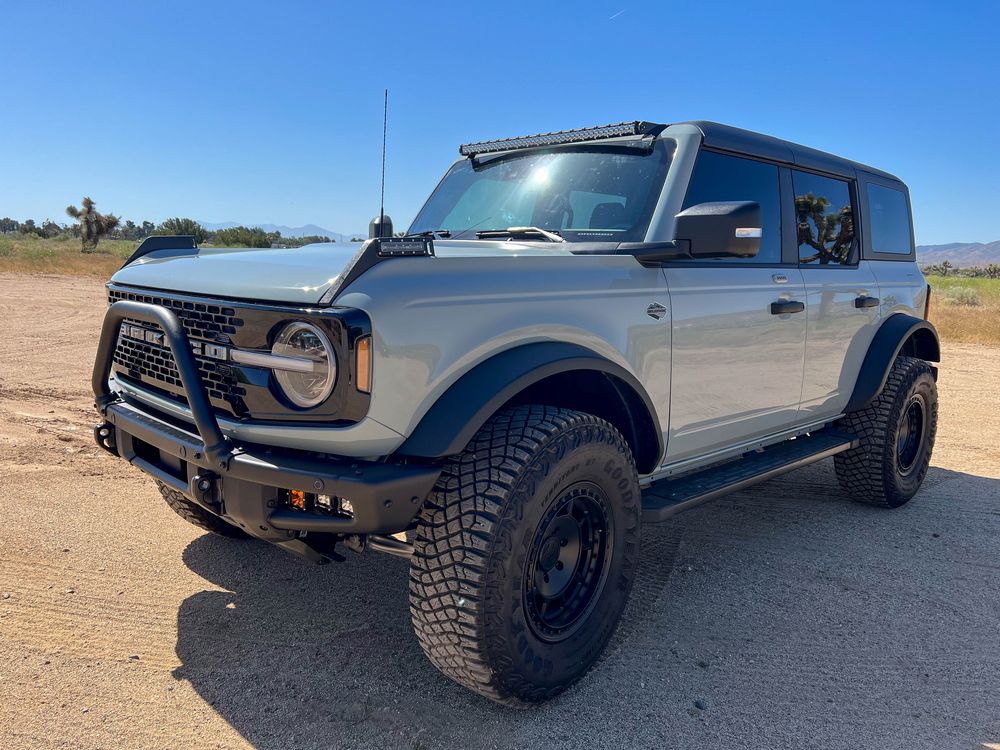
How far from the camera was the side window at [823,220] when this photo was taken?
424cm

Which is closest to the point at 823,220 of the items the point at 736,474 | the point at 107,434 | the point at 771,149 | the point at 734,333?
the point at 771,149

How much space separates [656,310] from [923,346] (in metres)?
3.26

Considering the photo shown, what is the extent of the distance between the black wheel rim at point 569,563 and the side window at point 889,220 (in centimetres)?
323

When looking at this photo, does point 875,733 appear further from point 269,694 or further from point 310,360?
point 310,360

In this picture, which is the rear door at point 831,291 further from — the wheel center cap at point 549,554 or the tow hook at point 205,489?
the tow hook at point 205,489

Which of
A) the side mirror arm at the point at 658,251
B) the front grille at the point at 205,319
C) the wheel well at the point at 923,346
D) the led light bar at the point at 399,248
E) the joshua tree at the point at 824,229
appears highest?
the joshua tree at the point at 824,229

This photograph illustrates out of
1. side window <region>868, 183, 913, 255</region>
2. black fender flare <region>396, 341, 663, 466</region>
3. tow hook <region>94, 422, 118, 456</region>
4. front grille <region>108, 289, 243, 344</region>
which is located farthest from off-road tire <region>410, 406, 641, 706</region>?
side window <region>868, 183, 913, 255</region>

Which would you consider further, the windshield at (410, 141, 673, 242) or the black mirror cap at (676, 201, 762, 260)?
the windshield at (410, 141, 673, 242)

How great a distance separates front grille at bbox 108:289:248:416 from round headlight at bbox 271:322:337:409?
6.7 inches

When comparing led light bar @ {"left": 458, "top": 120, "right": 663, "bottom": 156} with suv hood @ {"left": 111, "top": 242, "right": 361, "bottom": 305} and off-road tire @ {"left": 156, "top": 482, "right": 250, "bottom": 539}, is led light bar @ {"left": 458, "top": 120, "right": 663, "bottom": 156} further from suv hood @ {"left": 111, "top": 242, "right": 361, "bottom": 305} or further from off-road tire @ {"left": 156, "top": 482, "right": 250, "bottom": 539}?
off-road tire @ {"left": 156, "top": 482, "right": 250, "bottom": 539}

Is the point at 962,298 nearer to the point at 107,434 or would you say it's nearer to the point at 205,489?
the point at 107,434

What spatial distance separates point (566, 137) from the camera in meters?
3.76

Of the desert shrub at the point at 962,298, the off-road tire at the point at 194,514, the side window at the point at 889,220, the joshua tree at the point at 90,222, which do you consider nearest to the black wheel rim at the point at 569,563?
the off-road tire at the point at 194,514

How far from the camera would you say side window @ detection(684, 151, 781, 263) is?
352cm
